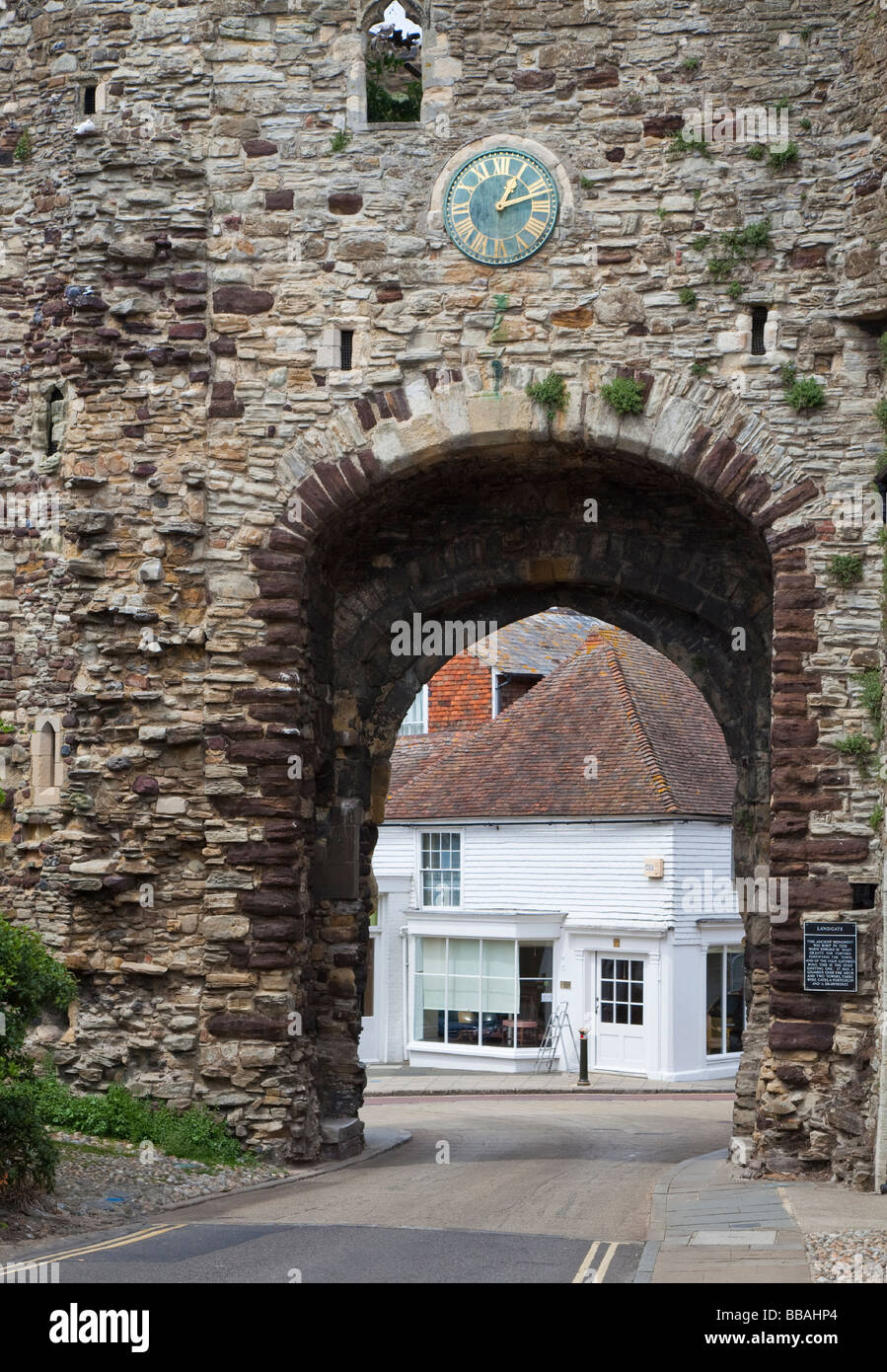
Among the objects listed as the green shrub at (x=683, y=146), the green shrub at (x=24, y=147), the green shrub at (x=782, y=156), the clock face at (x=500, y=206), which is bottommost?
the clock face at (x=500, y=206)

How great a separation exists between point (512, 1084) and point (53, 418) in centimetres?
1488

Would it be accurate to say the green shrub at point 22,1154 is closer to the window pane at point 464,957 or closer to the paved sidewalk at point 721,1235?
the paved sidewalk at point 721,1235

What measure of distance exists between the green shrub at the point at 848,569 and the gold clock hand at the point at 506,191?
4064mm

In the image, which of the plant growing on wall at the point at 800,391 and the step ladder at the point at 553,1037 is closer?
the plant growing on wall at the point at 800,391

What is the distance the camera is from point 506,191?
1410 cm

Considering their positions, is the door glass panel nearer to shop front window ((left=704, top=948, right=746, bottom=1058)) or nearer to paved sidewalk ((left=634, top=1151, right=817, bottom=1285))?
shop front window ((left=704, top=948, right=746, bottom=1058))

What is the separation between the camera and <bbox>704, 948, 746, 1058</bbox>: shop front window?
2747 centimetres

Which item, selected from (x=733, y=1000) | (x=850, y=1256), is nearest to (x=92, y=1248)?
(x=850, y=1256)

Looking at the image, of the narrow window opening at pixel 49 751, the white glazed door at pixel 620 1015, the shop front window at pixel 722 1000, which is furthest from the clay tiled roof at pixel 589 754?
the narrow window opening at pixel 49 751

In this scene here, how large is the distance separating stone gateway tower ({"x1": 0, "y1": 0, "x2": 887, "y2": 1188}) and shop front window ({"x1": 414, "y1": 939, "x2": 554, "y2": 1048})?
13.6 m

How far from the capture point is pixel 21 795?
14984 mm

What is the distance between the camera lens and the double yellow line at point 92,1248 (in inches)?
352

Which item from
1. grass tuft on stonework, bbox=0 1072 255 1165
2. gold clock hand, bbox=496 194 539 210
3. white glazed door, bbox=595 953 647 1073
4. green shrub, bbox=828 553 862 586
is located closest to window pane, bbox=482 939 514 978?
white glazed door, bbox=595 953 647 1073

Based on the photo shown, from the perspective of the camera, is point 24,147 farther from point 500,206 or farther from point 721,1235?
point 721,1235
